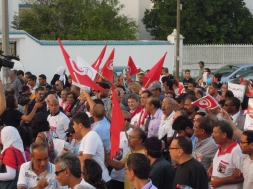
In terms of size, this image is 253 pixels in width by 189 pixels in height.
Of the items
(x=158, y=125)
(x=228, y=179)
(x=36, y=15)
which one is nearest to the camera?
(x=228, y=179)

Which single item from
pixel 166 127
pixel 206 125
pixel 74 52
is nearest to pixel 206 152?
pixel 206 125

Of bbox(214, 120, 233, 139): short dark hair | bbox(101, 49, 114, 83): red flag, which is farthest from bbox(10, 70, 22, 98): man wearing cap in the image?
bbox(214, 120, 233, 139): short dark hair

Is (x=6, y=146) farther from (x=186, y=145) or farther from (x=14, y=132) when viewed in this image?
(x=186, y=145)

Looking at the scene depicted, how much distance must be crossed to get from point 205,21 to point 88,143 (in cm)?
3109

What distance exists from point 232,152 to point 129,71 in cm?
860

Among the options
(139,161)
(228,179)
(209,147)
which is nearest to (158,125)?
(209,147)

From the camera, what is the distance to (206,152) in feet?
26.0

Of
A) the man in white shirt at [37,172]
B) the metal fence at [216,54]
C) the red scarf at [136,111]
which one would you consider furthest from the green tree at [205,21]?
the man in white shirt at [37,172]

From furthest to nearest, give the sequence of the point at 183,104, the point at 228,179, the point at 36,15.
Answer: the point at 36,15 < the point at 183,104 < the point at 228,179

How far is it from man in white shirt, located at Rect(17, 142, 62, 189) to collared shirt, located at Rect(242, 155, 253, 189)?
2.00 meters

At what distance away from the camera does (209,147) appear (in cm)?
794

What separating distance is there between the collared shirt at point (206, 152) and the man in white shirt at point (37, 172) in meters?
1.92

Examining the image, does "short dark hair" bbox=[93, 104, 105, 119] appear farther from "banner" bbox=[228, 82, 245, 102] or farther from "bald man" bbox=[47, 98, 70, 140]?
"banner" bbox=[228, 82, 245, 102]

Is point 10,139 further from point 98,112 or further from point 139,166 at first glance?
point 139,166
